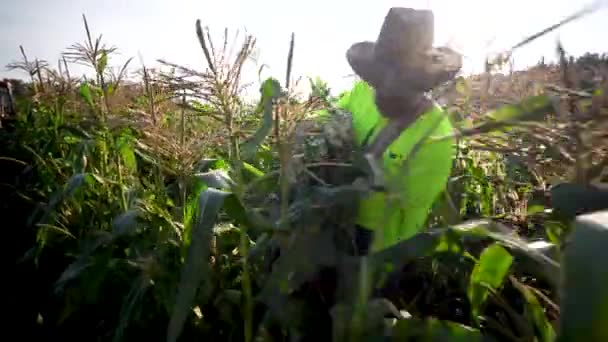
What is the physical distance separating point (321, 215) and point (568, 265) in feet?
1.08

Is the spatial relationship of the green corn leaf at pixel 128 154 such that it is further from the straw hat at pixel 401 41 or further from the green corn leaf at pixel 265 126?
the straw hat at pixel 401 41

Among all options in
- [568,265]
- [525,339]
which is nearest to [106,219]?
[525,339]

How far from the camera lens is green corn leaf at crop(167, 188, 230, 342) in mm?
641

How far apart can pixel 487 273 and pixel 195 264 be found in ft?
1.20

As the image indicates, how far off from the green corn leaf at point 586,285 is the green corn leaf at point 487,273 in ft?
0.72

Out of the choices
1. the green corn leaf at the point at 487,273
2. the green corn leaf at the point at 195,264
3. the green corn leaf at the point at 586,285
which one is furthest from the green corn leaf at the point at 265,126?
the green corn leaf at the point at 586,285

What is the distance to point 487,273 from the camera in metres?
0.58

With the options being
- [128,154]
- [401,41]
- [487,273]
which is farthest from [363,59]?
[128,154]

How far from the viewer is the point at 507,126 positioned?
48 cm

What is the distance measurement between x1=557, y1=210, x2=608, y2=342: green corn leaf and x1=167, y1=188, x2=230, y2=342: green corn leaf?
1.48 feet

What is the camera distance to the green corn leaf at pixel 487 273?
1.84 feet

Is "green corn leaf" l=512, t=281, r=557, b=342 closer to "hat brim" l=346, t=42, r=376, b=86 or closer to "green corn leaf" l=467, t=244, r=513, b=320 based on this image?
"green corn leaf" l=467, t=244, r=513, b=320

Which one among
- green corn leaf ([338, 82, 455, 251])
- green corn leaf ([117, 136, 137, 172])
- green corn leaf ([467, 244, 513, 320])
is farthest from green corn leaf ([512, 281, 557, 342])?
green corn leaf ([117, 136, 137, 172])

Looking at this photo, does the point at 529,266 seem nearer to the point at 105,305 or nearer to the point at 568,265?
the point at 568,265
